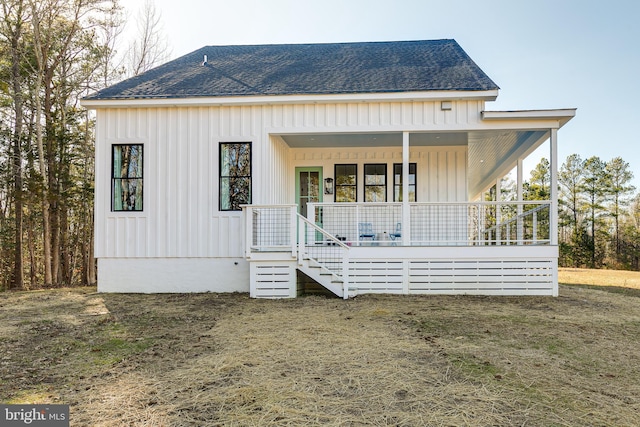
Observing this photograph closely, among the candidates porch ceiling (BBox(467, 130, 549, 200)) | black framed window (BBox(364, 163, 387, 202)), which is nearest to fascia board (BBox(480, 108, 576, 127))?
porch ceiling (BBox(467, 130, 549, 200))

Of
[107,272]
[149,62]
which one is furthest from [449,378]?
[149,62]

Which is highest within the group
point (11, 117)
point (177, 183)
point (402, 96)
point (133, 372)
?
point (11, 117)

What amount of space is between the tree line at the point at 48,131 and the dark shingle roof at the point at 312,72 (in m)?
5.62

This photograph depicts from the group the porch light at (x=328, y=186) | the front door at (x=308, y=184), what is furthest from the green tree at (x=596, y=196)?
the front door at (x=308, y=184)

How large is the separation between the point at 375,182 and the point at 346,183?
0.74m

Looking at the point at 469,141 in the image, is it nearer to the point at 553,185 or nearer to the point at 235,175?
the point at 553,185

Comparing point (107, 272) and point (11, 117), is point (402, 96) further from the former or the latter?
point (11, 117)

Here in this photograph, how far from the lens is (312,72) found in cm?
1012

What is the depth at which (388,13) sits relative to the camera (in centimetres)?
1582

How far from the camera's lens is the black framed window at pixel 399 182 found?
10.8m

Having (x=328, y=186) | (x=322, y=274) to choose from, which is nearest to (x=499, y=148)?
(x=328, y=186)

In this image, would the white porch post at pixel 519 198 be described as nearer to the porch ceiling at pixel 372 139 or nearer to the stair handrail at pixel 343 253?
the porch ceiling at pixel 372 139

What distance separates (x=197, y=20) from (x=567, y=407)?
63.2ft

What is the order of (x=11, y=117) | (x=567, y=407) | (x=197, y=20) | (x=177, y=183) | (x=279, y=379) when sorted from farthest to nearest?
(x=197, y=20) < (x=11, y=117) < (x=177, y=183) < (x=279, y=379) < (x=567, y=407)
